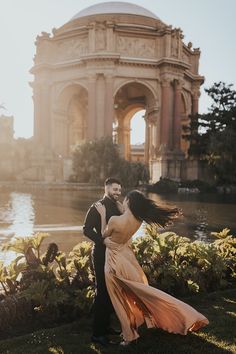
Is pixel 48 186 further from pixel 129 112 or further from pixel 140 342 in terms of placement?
pixel 129 112

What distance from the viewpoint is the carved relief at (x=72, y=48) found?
169 feet

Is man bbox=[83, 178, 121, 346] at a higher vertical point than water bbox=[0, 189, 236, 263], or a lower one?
higher

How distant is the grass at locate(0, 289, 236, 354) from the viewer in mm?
4324

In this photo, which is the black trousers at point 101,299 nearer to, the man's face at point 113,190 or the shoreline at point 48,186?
the man's face at point 113,190

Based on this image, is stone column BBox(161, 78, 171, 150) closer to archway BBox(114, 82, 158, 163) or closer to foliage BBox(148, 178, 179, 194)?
archway BBox(114, 82, 158, 163)

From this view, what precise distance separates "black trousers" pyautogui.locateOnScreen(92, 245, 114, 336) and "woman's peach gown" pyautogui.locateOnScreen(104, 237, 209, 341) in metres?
0.17

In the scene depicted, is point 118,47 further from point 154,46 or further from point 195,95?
point 195,95

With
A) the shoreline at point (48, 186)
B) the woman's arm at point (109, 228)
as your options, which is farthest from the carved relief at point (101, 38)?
the woman's arm at point (109, 228)

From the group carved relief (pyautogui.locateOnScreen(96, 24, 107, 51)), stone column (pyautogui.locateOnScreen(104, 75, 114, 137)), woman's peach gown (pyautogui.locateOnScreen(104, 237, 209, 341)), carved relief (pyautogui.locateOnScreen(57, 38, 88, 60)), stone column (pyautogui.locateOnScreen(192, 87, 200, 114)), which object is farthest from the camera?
stone column (pyautogui.locateOnScreen(192, 87, 200, 114))

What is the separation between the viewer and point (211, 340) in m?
4.58

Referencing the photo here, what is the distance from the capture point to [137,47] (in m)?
51.0

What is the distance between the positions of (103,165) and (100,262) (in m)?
33.3

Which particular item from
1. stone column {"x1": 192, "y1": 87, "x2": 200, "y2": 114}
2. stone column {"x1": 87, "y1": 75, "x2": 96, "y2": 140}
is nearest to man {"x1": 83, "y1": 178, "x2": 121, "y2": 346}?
stone column {"x1": 87, "y1": 75, "x2": 96, "y2": 140}

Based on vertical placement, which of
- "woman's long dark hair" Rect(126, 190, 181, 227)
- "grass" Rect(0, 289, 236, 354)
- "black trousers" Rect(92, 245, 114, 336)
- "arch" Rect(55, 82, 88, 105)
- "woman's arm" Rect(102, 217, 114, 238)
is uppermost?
"arch" Rect(55, 82, 88, 105)
